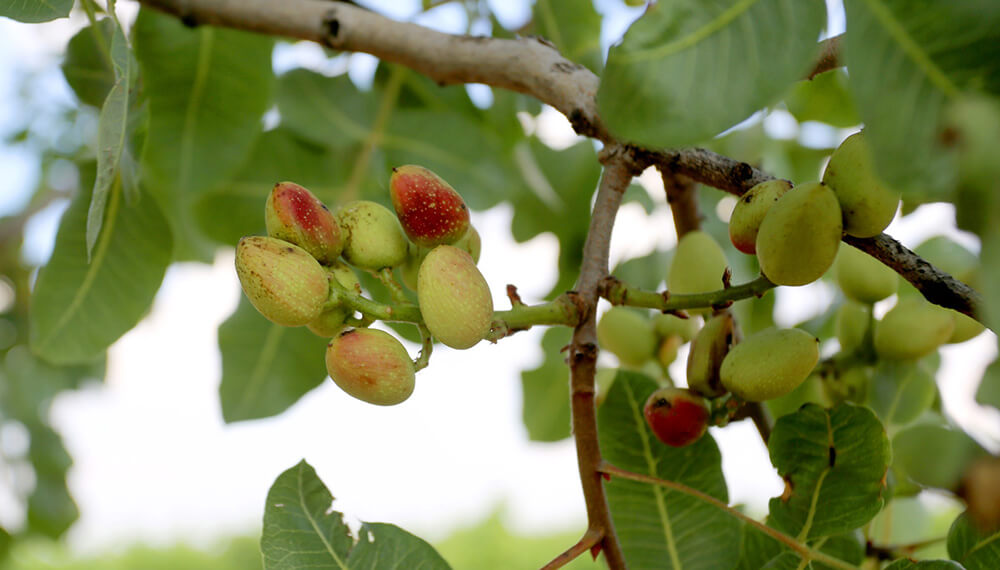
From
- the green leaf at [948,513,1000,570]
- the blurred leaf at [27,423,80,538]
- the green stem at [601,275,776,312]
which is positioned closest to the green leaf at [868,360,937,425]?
the green leaf at [948,513,1000,570]

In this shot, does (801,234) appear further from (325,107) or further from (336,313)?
(325,107)

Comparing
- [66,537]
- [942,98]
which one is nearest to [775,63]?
[942,98]

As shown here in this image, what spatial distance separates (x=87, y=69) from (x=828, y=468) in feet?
2.59

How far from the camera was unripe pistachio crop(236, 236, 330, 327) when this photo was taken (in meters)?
0.44

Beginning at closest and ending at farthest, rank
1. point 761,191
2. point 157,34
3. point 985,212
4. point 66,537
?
point 985,212
point 761,191
point 157,34
point 66,537

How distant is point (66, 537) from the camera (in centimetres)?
146

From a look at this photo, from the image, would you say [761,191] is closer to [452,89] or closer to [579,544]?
[579,544]

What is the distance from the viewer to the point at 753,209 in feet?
1.54

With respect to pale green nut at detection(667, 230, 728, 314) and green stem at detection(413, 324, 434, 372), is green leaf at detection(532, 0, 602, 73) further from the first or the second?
green stem at detection(413, 324, 434, 372)

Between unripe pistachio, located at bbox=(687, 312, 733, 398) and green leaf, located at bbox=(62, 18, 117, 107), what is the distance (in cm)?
64

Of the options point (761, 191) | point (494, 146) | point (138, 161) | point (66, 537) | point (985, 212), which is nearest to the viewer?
point (985, 212)

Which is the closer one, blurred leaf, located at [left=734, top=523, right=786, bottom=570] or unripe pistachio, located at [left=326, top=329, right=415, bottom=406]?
unripe pistachio, located at [left=326, top=329, right=415, bottom=406]

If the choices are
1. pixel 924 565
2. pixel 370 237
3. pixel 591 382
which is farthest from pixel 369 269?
pixel 924 565

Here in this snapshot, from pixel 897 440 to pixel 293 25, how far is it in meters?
0.64
